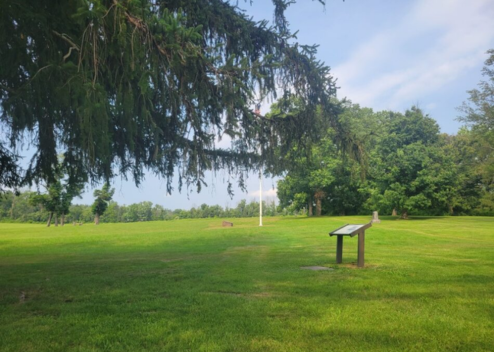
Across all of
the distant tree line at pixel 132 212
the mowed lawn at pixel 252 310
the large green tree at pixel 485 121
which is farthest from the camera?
the distant tree line at pixel 132 212

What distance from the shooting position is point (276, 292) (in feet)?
22.2

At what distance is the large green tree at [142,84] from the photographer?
207 inches

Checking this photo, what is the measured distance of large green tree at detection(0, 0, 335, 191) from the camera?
5.27m

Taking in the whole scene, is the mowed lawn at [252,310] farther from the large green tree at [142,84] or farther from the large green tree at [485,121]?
the large green tree at [485,121]

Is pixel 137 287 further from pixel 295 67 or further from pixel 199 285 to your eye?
pixel 295 67

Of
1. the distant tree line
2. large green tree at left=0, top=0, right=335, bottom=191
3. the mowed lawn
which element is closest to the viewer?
the mowed lawn

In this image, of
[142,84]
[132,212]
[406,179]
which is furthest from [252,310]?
[132,212]

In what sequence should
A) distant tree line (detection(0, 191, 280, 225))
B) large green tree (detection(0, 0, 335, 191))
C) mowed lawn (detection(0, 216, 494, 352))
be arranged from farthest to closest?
distant tree line (detection(0, 191, 280, 225)) < large green tree (detection(0, 0, 335, 191)) < mowed lawn (detection(0, 216, 494, 352))

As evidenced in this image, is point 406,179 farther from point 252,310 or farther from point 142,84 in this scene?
point 142,84

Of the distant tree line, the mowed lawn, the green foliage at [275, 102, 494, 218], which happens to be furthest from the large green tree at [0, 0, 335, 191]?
the distant tree line

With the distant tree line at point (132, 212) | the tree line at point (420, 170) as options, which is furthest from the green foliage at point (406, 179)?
the distant tree line at point (132, 212)

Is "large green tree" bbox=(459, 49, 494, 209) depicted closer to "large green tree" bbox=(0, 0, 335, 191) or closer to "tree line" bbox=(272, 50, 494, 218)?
"tree line" bbox=(272, 50, 494, 218)

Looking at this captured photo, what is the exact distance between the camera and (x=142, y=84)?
17.1ft

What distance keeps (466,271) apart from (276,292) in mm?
5054
